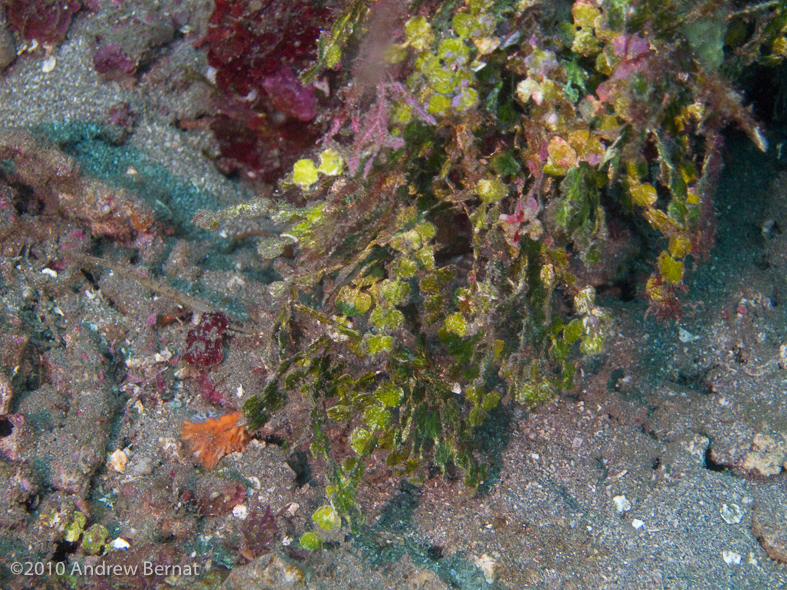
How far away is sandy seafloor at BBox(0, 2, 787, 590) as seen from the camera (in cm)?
246

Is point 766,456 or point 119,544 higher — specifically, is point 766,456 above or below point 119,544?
below

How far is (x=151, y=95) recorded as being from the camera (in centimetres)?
433

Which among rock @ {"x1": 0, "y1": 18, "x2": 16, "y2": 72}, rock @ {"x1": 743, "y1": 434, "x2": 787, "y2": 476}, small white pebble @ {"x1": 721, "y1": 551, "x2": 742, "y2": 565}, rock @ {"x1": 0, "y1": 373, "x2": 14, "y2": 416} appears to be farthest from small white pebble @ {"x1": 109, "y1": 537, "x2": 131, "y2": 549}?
rock @ {"x1": 0, "y1": 18, "x2": 16, "y2": 72}

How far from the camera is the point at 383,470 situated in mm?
2818

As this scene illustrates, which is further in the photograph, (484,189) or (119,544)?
(119,544)

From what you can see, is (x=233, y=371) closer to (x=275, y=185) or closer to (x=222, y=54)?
(x=275, y=185)

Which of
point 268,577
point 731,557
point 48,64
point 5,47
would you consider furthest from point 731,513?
point 5,47

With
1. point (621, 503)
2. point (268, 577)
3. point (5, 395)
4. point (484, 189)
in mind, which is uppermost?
point (5, 395)

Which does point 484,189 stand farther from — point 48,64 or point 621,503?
point 48,64

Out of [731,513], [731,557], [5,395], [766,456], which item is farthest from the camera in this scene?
[5,395]

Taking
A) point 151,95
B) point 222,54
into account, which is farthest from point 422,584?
point 151,95

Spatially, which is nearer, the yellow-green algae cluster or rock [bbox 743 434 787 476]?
the yellow-green algae cluster

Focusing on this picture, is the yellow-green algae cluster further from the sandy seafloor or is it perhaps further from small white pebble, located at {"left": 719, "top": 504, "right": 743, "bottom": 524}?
small white pebble, located at {"left": 719, "top": 504, "right": 743, "bottom": 524}

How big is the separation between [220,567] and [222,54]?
3.60m
